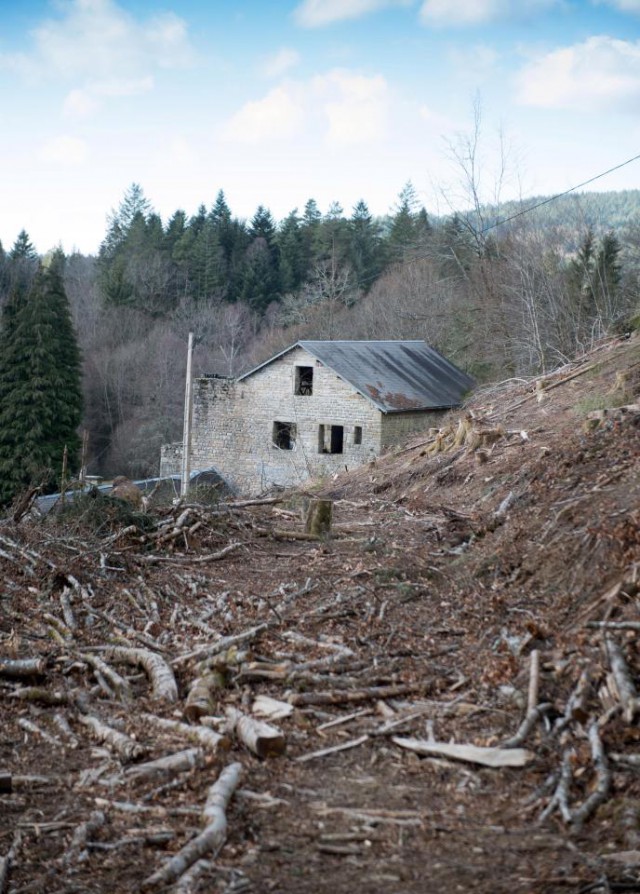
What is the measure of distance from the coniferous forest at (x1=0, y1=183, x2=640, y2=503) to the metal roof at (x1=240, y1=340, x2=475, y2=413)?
100 inches

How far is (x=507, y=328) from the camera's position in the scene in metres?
33.6

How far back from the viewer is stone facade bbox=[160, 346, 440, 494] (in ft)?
90.5

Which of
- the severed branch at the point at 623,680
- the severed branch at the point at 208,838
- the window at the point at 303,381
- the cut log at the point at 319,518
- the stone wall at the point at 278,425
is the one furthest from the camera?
the window at the point at 303,381

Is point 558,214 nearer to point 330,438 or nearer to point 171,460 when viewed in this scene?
point 330,438

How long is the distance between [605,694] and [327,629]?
2707 mm

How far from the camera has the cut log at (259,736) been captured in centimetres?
505

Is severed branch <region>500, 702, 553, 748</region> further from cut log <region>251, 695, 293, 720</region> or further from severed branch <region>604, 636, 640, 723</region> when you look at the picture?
cut log <region>251, 695, 293, 720</region>

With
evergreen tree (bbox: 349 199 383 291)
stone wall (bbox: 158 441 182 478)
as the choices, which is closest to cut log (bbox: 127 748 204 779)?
stone wall (bbox: 158 441 182 478)

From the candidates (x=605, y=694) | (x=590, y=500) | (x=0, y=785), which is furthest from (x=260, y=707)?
(x=590, y=500)

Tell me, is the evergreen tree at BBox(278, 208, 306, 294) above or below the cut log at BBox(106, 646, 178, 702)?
above

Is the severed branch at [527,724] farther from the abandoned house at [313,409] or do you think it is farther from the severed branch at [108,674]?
the abandoned house at [313,409]

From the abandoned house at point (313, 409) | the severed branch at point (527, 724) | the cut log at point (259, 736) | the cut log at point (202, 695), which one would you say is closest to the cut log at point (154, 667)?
the cut log at point (202, 695)

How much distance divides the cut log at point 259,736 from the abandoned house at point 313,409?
70.1 ft

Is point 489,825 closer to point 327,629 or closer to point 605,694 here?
point 605,694
